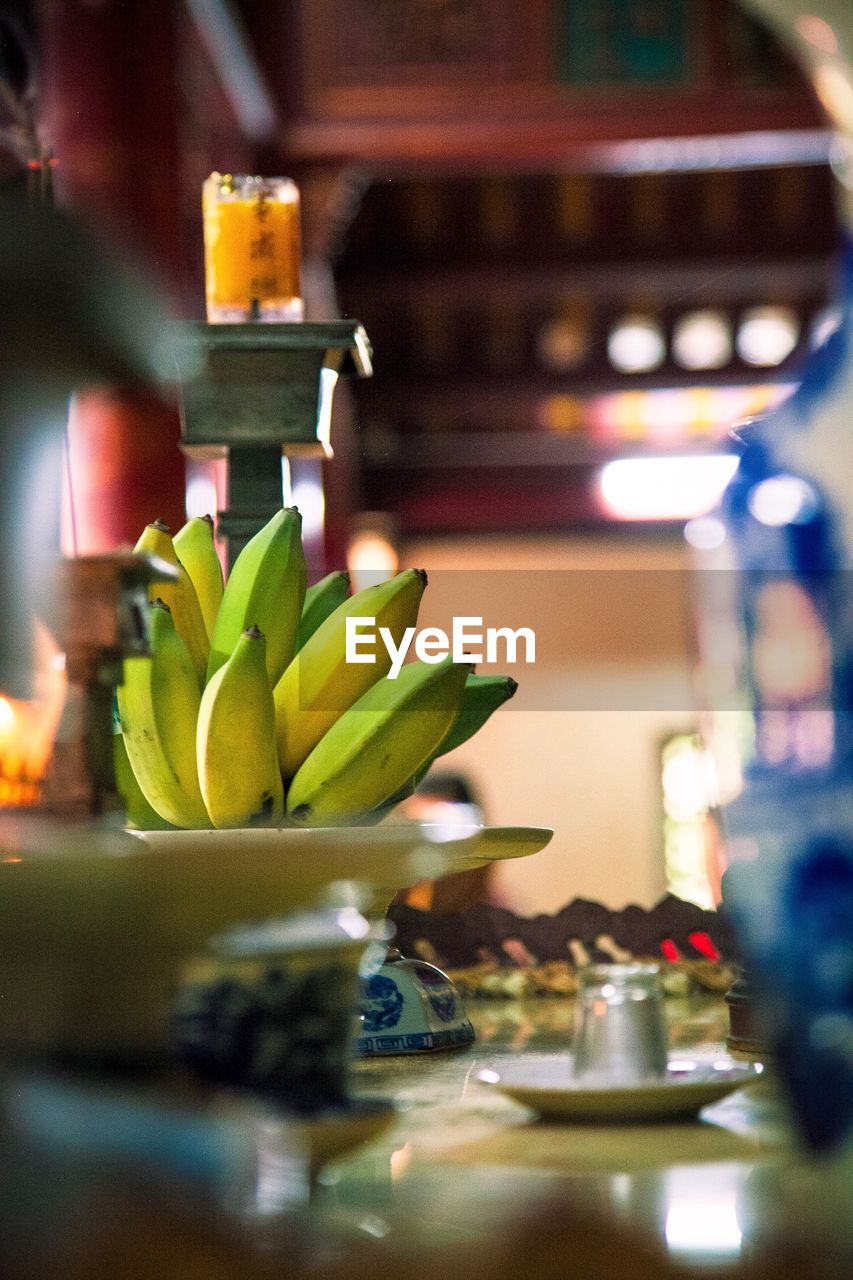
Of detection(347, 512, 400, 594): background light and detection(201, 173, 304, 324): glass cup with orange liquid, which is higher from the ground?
detection(347, 512, 400, 594): background light

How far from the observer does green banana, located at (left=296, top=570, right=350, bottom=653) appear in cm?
79

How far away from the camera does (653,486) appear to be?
16.6 feet

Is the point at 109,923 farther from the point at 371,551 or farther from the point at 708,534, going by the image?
the point at 371,551

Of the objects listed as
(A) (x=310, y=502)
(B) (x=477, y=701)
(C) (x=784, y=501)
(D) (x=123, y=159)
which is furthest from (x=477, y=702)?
(A) (x=310, y=502)

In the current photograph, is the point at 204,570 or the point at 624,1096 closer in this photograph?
the point at 624,1096

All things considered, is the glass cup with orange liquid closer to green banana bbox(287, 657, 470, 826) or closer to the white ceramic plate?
green banana bbox(287, 657, 470, 826)

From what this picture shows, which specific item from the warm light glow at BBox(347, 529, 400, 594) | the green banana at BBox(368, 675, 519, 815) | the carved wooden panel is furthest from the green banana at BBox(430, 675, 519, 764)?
the warm light glow at BBox(347, 529, 400, 594)

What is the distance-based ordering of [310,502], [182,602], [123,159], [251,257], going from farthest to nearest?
[310,502] < [123,159] < [251,257] < [182,602]

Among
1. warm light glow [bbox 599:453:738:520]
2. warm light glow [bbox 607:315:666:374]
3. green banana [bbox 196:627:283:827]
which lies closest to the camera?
green banana [bbox 196:627:283:827]

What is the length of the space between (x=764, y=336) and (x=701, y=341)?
0.66 feet

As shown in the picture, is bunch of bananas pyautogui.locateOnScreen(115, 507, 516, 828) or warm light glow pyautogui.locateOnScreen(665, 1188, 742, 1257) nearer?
warm light glow pyautogui.locateOnScreen(665, 1188, 742, 1257)

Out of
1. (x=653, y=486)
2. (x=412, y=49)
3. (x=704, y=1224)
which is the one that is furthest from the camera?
(x=653, y=486)

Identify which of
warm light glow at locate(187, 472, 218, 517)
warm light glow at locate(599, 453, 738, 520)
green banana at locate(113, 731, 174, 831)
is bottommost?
green banana at locate(113, 731, 174, 831)

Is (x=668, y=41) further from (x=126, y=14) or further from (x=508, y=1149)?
(x=508, y=1149)
